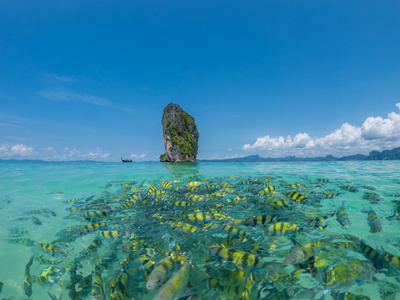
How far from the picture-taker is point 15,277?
2920 millimetres

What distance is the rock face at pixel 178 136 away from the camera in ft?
244

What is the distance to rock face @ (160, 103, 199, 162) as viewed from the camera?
74.4 m

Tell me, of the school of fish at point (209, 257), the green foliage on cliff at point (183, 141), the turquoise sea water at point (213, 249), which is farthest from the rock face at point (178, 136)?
the school of fish at point (209, 257)

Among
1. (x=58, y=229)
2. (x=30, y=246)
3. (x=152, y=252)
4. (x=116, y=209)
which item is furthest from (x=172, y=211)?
(x=30, y=246)

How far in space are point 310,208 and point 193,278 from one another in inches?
202

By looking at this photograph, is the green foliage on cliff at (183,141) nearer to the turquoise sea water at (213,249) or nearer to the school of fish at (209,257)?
the turquoise sea water at (213,249)

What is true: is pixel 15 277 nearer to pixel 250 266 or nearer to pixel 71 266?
pixel 71 266

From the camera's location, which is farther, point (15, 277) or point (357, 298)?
point (15, 277)

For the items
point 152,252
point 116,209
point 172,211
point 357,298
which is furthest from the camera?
point 116,209

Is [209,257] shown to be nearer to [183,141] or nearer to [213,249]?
[213,249]

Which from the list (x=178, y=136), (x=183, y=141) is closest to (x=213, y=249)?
(x=183, y=141)

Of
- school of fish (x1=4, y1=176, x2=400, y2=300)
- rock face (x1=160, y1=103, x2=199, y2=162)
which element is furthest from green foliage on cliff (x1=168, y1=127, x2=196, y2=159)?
school of fish (x1=4, y1=176, x2=400, y2=300)

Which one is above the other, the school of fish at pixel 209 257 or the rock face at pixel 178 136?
the rock face at pixel 178 136

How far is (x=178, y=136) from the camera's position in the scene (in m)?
78.3
